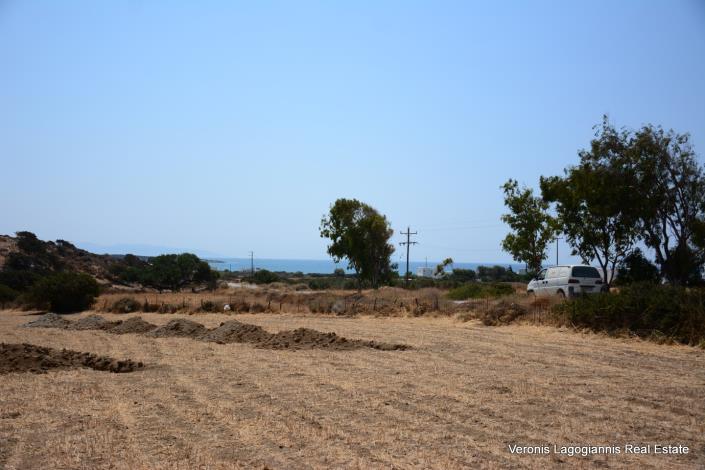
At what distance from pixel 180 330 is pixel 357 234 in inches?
1171

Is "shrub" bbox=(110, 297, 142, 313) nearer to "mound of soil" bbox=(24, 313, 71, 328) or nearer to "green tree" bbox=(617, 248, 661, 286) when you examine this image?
"mound of soil" bbox=(24, 313, 71, 328)

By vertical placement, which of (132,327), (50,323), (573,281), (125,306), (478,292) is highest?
(573,281)

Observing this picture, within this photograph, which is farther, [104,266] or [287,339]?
[104,266]

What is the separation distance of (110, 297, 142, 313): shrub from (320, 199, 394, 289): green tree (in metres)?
18.8

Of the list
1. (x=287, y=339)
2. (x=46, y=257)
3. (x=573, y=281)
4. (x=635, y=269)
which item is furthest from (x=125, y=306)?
(x=46, y=257)

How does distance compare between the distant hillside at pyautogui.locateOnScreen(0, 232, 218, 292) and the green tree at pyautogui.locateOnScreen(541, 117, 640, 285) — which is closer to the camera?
the green tree at pyautogui.locateOnScreen(541, 117, 640, 285)

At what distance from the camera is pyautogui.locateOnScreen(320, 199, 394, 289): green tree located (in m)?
50.2

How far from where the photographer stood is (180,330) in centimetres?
2117

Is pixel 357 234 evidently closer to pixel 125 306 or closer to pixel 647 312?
pixel 125 306

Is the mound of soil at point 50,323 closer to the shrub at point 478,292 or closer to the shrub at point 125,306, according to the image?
the shrub at point 125,306

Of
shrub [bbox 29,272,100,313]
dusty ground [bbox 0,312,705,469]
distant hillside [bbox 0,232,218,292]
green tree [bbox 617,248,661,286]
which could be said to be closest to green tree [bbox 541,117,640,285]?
green tree [bbox 617,248,661,286]

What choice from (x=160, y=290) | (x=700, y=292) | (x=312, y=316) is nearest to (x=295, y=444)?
(x=700, y=292)

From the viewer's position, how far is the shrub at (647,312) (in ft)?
53.6

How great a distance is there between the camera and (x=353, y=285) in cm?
6988
